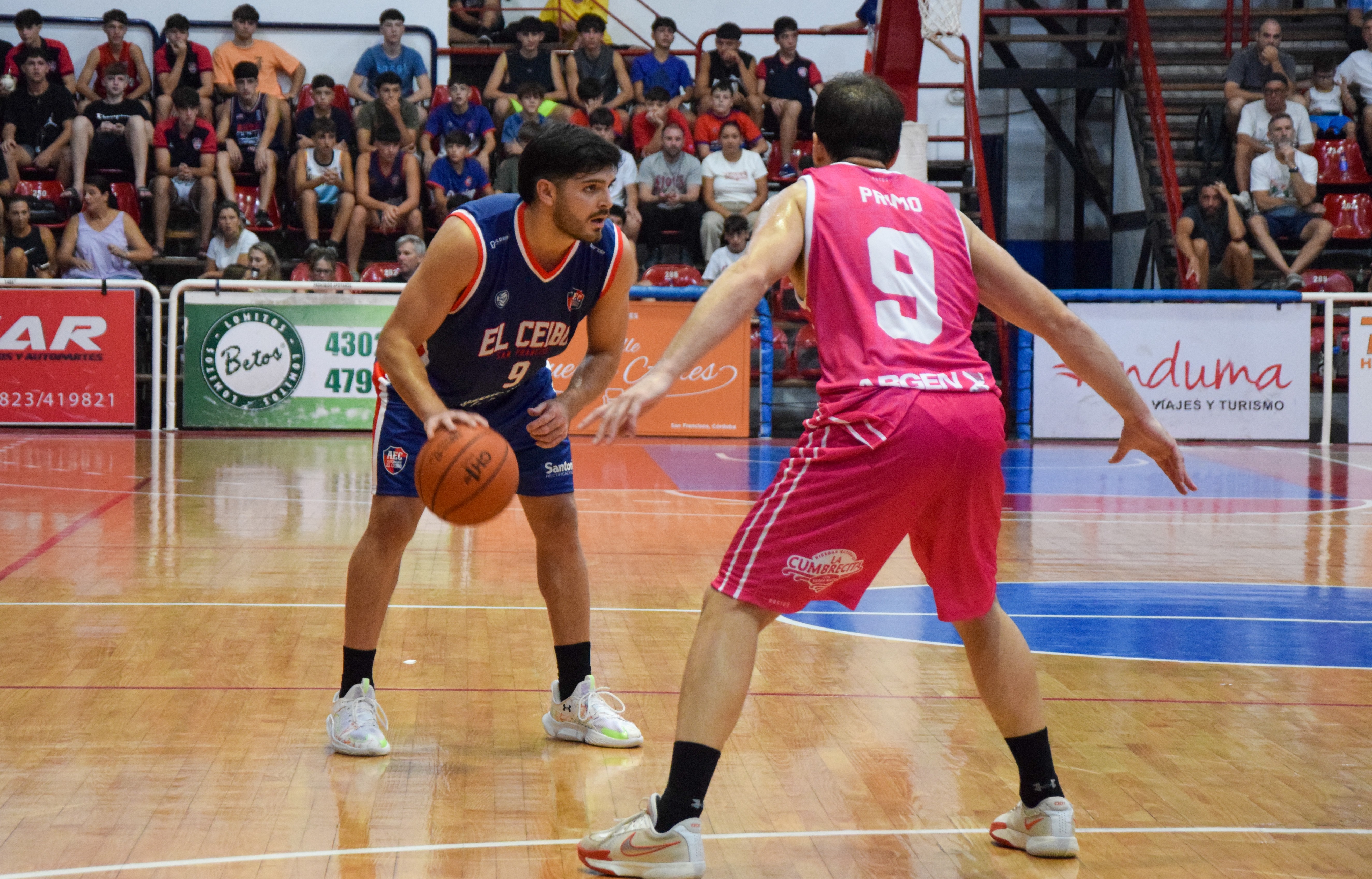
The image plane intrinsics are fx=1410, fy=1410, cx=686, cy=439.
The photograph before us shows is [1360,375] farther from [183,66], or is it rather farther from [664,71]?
[183,66]

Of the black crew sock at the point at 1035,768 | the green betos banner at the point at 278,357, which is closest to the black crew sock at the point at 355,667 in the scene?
the black crew sock at the point at 1035,768

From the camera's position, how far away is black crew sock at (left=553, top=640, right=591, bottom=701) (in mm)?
3914

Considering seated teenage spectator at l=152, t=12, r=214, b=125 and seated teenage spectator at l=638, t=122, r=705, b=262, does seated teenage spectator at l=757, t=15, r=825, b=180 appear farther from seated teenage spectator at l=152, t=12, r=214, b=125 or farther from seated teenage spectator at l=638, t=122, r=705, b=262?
seated teenage spectator at l=152, t=12, r=214, b=125

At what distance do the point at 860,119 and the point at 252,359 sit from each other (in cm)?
1049

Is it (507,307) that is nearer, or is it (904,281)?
(904,281)

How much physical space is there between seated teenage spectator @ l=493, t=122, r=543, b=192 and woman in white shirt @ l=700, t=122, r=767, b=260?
1.81 meters

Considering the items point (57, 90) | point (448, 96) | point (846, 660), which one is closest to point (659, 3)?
point (448, 96)

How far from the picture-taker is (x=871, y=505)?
2807 millimetres

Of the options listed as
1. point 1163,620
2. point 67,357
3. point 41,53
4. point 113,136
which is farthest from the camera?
point 41,53

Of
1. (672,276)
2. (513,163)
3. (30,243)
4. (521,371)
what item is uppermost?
(513,163)

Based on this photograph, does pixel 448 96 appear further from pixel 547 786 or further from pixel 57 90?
pixel 547 786

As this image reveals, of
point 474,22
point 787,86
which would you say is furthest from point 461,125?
point 787,86

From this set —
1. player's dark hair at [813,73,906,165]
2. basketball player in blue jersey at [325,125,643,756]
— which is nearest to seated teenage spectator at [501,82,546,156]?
basketball player in blue jersey at [325,125,643,756]

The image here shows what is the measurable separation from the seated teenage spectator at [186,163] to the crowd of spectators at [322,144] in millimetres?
20
